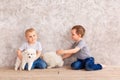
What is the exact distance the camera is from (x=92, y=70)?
1.50m

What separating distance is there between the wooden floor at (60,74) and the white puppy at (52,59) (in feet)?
0.12

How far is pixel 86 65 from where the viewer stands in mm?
1520

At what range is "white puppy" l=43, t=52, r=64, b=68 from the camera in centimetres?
154

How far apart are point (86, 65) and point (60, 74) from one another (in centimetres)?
18

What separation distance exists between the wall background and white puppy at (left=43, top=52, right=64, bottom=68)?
81mm

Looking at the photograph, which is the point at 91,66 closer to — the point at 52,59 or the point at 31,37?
the point at 52,59

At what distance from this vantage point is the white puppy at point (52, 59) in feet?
5.07

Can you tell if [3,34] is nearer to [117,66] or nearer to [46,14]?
[46,14]

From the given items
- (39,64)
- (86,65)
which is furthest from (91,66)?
(39,64)

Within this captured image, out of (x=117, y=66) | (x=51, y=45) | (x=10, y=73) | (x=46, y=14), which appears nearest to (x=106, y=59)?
(x=117, y=66)

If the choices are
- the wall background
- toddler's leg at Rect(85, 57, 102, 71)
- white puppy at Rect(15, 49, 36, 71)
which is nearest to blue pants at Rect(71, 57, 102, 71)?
toddler's leg at Rect(85, 57, 102, 71)

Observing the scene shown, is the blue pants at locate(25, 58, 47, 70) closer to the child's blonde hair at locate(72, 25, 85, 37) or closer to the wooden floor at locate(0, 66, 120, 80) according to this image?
the wooden floor at locate(0, 66, 120, 80)

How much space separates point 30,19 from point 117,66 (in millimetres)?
621

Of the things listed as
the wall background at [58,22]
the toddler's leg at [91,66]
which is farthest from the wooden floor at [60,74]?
the wall background at [58,22]
